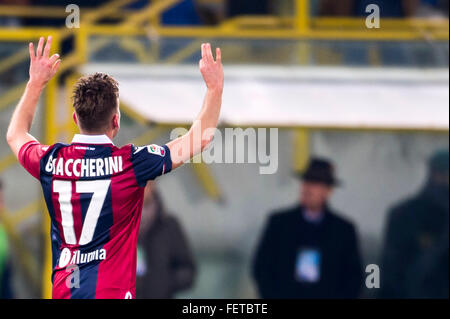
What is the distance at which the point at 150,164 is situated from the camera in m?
4.27

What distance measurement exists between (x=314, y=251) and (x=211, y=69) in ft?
12.8

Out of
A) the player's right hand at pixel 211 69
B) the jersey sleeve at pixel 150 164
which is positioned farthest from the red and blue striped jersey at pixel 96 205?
the player's right hand at pixel 211 69

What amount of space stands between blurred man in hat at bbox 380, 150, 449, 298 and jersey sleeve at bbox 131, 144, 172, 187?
4.18 metres

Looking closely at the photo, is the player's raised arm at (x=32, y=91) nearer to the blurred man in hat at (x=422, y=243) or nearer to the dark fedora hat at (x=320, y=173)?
the dark fedora hat at (x=320, y=173)

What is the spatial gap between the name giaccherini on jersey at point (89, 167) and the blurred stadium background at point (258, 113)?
3.62 meters

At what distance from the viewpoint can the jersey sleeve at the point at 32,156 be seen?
433 centimetres

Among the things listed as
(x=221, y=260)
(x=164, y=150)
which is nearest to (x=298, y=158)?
(x=221, y=260)

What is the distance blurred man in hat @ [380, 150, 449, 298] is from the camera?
8.14 m

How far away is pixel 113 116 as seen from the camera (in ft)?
14.0

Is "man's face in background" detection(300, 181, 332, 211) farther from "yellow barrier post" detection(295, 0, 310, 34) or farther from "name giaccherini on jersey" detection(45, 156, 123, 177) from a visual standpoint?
"name giaccherini on jersey" detection(45, 156, 123, 177)

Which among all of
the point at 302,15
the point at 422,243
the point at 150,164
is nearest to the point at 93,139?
the point at 150,164

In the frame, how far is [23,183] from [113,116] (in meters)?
4.75

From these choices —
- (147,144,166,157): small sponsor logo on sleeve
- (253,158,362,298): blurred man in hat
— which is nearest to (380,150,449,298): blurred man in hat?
(253,158,362,298): blurred man in hat

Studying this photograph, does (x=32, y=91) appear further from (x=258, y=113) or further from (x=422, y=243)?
(x=422, y=243)
